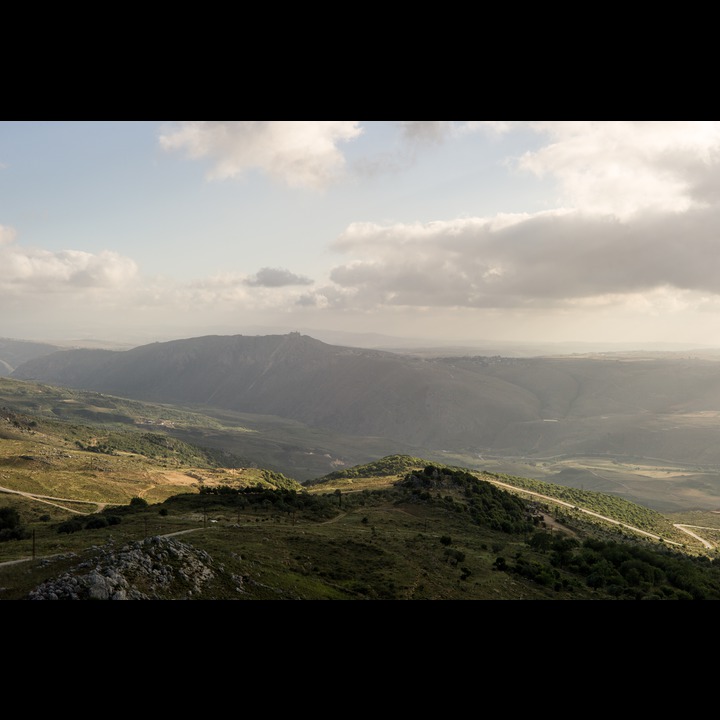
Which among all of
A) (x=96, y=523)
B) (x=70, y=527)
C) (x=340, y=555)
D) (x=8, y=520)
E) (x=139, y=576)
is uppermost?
(x=139, y=576)

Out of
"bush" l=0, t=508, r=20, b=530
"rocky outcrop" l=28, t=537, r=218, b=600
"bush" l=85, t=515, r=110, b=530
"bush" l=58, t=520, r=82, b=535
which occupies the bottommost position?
"bush" l=0, t=508, r=20, b=530

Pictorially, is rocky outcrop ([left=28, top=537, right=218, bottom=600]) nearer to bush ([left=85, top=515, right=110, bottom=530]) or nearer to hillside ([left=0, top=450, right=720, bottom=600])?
hillside ([left=0, top=450, right=720, bottom=600])

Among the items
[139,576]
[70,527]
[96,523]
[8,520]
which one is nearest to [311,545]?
[139,576]

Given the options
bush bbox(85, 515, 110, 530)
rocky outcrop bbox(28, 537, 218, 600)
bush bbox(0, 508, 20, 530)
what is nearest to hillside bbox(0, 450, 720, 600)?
rocky outcrop bbox(28, 537, 218, 600)

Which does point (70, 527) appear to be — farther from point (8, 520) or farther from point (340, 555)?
point (340, 555)

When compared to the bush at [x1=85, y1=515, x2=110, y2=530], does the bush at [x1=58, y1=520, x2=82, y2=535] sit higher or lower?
lower

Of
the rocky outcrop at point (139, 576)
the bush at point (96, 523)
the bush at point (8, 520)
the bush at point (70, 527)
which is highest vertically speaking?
the rocky outcrop at point (139, 576)

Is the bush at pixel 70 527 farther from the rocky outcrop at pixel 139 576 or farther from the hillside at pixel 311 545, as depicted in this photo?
the rocky outcrop at pixel 139 576

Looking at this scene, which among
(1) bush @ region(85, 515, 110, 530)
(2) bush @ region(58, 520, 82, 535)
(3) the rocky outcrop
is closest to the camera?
(3) the rocky outcrop

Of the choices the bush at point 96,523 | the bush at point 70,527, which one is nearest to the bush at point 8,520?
the bush at point 70,527
